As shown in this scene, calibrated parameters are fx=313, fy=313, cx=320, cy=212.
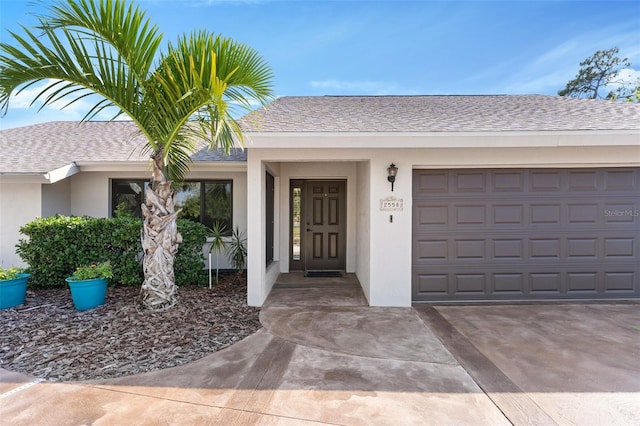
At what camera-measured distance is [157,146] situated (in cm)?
477

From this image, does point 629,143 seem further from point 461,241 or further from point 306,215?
point 306,215

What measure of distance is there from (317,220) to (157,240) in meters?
4.28

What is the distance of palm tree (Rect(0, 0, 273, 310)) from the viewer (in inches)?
153

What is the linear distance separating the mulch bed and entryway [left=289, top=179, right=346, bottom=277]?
2.77m

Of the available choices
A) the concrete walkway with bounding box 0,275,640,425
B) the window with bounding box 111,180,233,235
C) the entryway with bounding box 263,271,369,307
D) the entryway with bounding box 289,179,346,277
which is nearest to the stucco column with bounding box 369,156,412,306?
the entryway with bounding box 263,271,369,307

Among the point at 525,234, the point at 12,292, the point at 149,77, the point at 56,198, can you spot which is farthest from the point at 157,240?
the point at 525,234

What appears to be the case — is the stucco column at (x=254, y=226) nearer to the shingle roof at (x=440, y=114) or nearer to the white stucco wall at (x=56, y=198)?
the shingle roof at (x=440, y=114)

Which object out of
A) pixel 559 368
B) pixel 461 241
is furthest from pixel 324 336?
pixel 461 241

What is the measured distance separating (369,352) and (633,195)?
5.90 m

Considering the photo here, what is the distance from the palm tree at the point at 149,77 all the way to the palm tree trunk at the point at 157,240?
14mm

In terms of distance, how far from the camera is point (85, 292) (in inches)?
204

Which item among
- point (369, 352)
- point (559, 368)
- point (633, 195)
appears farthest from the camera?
point (633, 195)

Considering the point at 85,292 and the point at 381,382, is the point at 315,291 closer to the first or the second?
the point at 381,382

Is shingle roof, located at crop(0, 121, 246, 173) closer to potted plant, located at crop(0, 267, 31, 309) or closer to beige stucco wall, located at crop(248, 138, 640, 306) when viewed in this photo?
potted plant, located at crop(0, 267, 31, 309)
